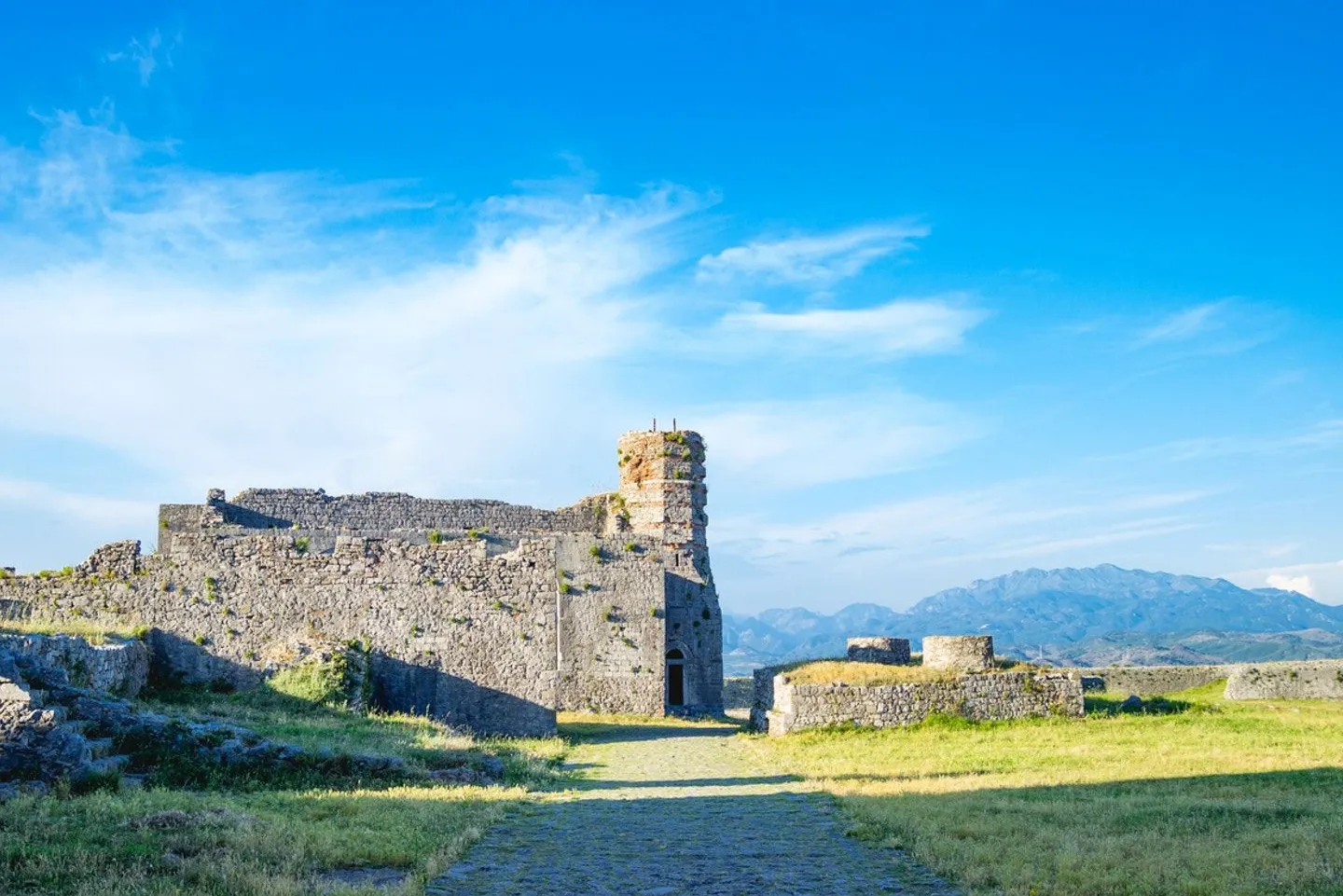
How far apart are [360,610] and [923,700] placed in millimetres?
11776

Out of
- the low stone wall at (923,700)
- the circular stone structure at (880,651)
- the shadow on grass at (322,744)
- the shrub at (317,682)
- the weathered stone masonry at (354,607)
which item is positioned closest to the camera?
the shadow on grass at (322,744)

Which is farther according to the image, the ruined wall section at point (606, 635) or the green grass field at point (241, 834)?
the ruined wall section at point (606, 635)

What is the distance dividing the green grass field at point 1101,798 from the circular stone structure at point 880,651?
6089mm

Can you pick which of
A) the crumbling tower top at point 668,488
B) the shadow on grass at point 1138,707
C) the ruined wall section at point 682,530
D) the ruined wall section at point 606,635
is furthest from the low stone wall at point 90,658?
the shadow on grass at point 1138,707

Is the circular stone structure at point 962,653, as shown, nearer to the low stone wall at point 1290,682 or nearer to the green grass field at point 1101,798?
the green grass field at point 1101,798

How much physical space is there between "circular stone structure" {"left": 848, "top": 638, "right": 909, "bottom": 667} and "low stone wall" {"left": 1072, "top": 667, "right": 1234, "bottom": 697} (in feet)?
27.5

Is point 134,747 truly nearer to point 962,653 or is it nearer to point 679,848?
point 679,848

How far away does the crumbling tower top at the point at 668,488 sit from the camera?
3516 cm

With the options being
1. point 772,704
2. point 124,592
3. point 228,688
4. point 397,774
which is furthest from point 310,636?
point 772,704

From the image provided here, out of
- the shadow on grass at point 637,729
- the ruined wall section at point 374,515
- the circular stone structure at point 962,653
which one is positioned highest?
the ruined wall section at point 374,515

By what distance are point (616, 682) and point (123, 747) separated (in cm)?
1634

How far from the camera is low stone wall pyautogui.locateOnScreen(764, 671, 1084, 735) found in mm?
23547

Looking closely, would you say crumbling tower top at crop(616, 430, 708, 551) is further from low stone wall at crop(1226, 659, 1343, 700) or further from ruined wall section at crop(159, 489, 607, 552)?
low stone wall at crop(1226, 659, 1343, 700)

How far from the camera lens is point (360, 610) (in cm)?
2294
